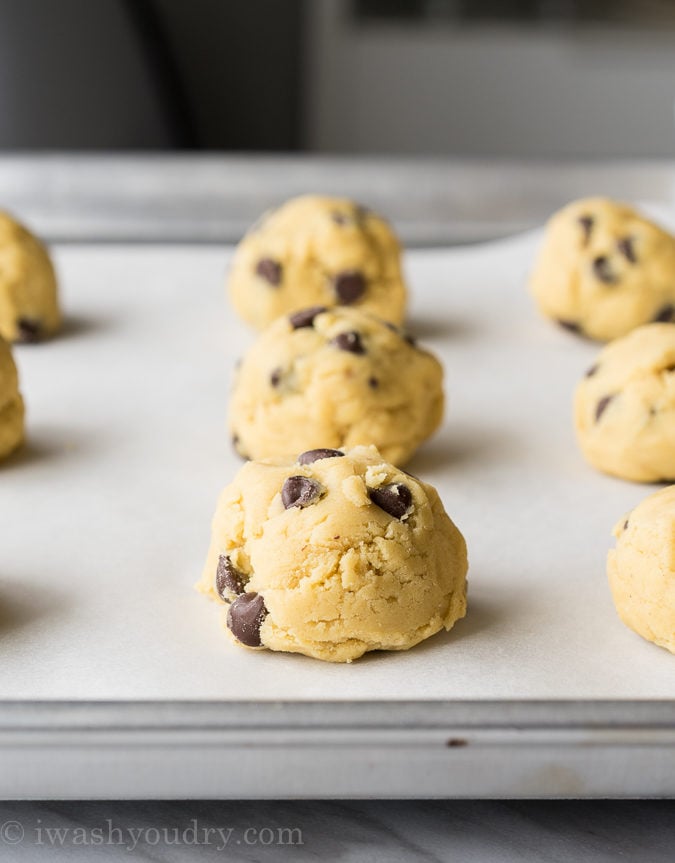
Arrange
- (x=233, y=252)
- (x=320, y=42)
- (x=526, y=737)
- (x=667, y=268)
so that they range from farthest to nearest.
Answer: (x=320, y=42) → (x=233, y=252) → (x=667, y=268) → (x=526, y=737)

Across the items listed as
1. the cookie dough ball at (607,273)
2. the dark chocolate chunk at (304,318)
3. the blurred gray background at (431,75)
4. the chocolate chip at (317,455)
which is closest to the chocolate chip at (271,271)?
the dark chocolate chunk at (304,318)

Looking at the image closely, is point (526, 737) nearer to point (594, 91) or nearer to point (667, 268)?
point (667, 268)

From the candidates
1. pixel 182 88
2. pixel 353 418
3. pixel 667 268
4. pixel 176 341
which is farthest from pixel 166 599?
pixel 182 88

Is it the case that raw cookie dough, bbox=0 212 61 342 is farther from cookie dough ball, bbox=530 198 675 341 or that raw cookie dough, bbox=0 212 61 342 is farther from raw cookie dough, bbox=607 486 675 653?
raw cookie dough, bbox=607 486 675 653

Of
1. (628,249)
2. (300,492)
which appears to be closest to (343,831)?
(300,492)

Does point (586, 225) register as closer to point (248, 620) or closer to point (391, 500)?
point (391, 500)

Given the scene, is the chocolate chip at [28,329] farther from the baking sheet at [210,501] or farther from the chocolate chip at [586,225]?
the chocolate chip at [586,225]

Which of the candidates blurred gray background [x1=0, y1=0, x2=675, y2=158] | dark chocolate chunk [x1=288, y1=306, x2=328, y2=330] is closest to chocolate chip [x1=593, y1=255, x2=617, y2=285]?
dark chocolate chunk [x1=288, y1=306, x2=328, y2=330]
